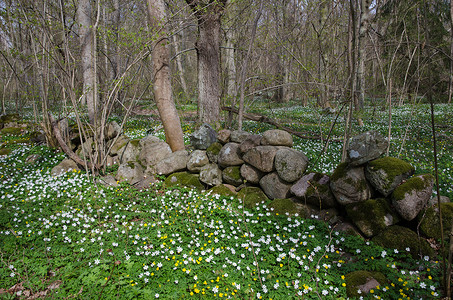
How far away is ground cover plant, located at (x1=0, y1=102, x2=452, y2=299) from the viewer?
266 cm

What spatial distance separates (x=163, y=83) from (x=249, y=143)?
2.69 metres

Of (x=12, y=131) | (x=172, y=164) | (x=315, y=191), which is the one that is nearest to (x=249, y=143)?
(x=315, y=191)

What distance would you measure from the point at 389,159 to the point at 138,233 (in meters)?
3.70

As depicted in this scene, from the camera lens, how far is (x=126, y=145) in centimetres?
609

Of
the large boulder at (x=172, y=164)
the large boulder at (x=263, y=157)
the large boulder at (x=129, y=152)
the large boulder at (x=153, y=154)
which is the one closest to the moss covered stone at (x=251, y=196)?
the large boulder at (x=263, y=157)

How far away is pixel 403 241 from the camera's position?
3.08 m

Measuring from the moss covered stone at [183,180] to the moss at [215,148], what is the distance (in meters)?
0.63

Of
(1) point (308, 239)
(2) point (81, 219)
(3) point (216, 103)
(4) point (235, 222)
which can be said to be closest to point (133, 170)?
(2) point (81, 219)

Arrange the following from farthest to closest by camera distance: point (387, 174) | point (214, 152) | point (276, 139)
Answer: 1. point (214, 152)
2. point (276, 139)
3. point (387, 174)

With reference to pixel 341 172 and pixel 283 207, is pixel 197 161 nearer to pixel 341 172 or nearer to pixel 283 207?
pixel 283 207

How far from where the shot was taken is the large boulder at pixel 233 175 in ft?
15.6

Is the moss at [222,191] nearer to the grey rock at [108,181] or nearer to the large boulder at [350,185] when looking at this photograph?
the large boulder at [350,185]

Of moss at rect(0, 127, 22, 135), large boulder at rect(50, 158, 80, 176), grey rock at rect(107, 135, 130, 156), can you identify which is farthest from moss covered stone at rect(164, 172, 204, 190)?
moss at rect(0, 127, 22, 135)

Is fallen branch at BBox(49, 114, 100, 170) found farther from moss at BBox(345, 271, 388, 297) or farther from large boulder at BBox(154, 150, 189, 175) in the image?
moss at BBox(345, 271, 388, 297)
